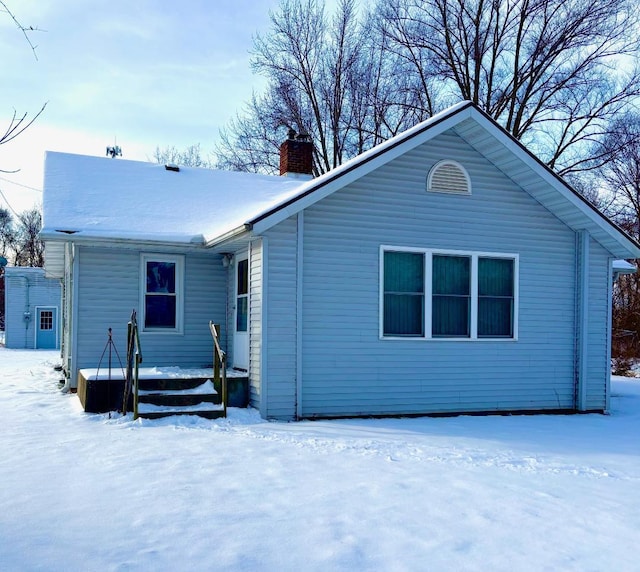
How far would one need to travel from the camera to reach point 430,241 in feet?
34.3

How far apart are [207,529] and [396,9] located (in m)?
24.2

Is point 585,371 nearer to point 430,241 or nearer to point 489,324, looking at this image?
point 489,324

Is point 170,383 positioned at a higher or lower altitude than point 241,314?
lower

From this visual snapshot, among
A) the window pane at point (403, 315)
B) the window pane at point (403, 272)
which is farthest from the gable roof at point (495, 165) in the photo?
the window pane at point (403, 315)

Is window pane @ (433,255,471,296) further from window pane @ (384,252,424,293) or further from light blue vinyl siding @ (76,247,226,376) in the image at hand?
light blue vinyl siding @ (76,247,226,376)

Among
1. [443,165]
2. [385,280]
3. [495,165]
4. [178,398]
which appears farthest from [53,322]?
[495,165]

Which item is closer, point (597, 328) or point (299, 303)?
point (299, 303)

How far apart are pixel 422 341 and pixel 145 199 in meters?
5.87

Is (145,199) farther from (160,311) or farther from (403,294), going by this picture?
(403,294)

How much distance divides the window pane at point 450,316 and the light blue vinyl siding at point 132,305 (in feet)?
12.8

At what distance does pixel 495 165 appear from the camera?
35.7 ft

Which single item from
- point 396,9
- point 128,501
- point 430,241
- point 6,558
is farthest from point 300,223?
point 396,9

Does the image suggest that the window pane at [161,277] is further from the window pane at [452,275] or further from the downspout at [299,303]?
the window pane at [452,275]

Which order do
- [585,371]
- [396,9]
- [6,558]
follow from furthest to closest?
1. [396,9]
2. [585,371]
3. [6,558]
